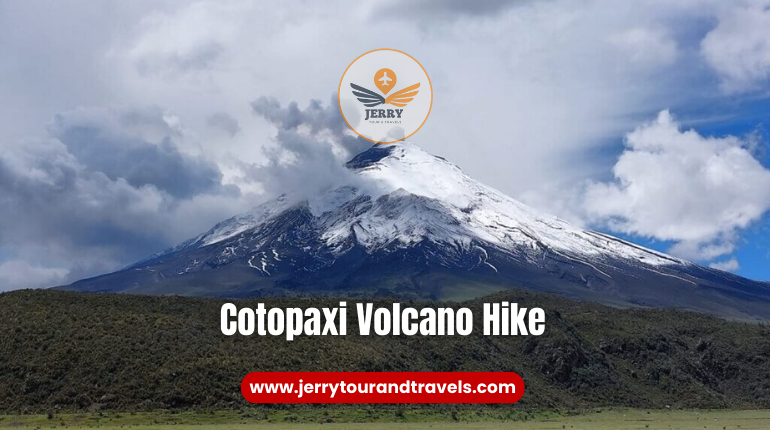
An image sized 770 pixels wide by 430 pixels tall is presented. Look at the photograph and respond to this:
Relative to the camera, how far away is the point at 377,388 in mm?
108500

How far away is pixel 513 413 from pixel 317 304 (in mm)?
39285

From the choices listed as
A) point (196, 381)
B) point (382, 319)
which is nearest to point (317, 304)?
point (382, 319)

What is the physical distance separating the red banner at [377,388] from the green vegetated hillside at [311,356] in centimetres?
161

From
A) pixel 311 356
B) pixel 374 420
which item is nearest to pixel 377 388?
pixel 311 356

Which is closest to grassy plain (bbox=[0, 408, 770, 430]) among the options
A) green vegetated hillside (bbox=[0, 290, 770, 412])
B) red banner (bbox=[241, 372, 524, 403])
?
green vegetated hillside (bbox=[0, 290, 770, 412])

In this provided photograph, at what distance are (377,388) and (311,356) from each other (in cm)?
1003

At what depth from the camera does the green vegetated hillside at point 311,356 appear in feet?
308

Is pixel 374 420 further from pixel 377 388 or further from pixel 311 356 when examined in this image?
pixel 311 356

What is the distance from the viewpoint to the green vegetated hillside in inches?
3696

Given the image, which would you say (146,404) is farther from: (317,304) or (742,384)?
(742,384)

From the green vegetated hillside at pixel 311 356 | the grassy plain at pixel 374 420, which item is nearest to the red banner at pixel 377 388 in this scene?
the green vegetated hillside at pixel 311 356

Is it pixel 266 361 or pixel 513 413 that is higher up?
pixel 266 361

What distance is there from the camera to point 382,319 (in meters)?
133

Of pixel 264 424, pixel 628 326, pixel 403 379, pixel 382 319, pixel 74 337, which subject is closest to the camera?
pixel 264 424
